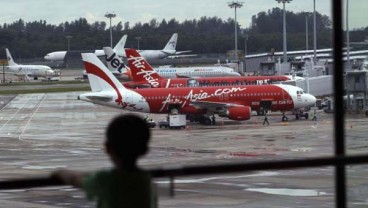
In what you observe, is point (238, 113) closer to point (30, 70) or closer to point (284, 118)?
point (284, 118)

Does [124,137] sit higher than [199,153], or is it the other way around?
[124,137]

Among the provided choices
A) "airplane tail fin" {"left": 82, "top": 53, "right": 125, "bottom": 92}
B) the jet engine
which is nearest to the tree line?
"airplane tail fin" {"left": 82, "top": 53, "right": 125, "bottom": 92}

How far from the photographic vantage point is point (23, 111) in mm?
64625

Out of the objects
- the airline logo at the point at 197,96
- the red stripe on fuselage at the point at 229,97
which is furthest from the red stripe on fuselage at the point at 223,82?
the airline logo at the point at 197,96

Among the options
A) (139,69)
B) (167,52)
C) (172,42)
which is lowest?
(139,69)

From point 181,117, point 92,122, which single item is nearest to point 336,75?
point 181,117

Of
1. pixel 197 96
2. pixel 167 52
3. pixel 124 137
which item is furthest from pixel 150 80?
pixel 167 52

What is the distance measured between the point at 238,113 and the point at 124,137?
150 feet

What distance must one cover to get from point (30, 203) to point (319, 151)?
16.3m

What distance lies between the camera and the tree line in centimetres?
7662

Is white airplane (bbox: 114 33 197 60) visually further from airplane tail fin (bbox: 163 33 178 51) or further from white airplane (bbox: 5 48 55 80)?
white airplane (bbox: 5 48 55 80)

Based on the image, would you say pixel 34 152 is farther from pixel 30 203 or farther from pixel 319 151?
pixel 30 203

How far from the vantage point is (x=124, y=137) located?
3.45 meters

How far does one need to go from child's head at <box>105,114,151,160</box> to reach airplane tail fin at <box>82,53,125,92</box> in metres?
49.2
